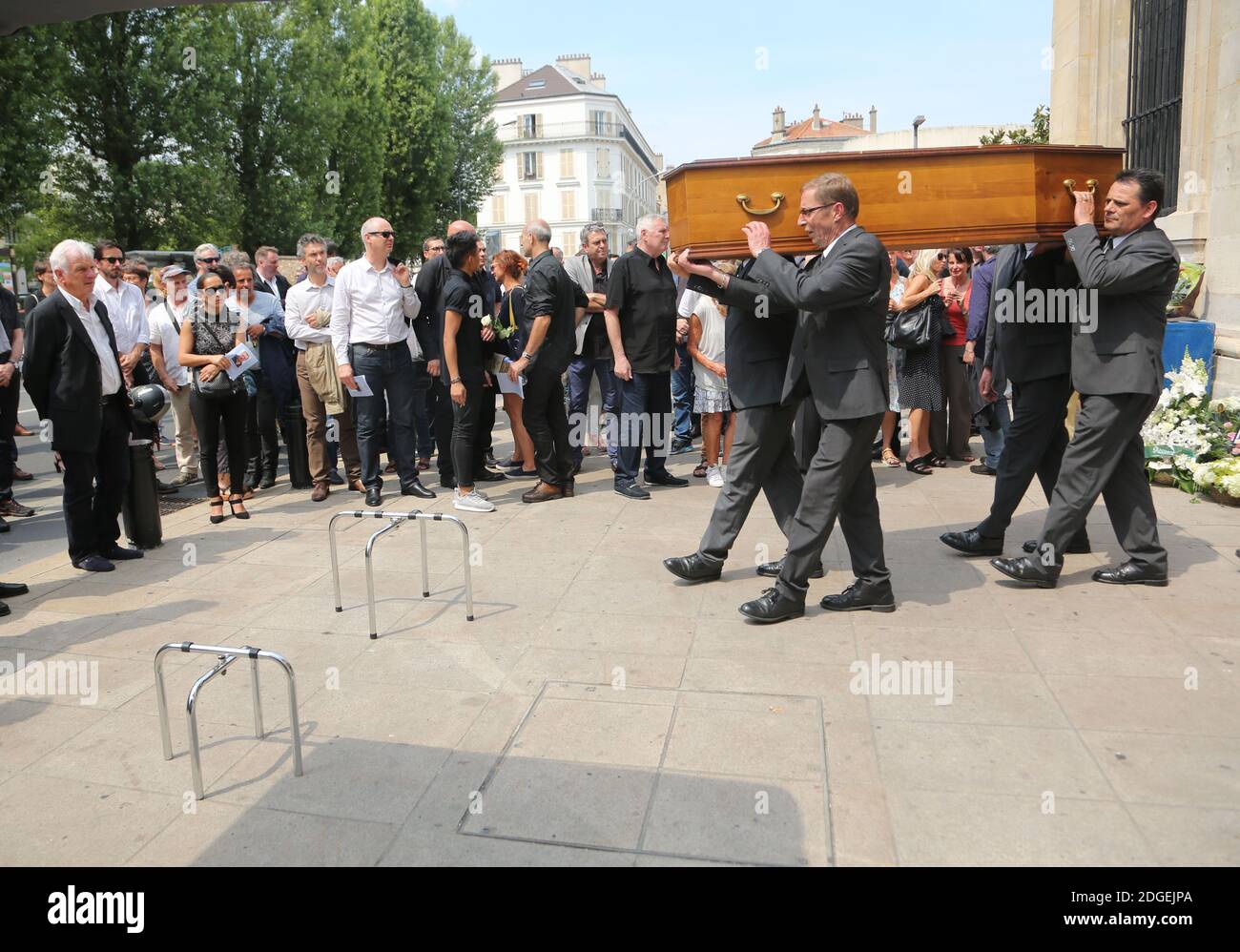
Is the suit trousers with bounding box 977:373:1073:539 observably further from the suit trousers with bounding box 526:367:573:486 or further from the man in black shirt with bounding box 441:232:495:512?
the man in black shirt with bounding box 441:232:495:512

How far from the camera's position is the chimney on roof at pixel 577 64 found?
310 feet

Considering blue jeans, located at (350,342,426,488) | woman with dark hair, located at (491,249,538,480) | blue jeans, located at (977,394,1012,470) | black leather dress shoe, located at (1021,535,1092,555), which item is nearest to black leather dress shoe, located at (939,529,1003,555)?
black leather dress shoe, located at (1021,535,1092,555)

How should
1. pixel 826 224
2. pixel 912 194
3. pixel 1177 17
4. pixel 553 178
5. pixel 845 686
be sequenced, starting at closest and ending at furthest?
pixel 845 686
pixel 826 224
pixel 912 194
pixel 1177 17
pixel 553 178

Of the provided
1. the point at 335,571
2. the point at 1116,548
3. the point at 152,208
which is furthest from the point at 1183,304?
the point at 152,208

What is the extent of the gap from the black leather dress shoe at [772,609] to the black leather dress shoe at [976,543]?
65.4 inches

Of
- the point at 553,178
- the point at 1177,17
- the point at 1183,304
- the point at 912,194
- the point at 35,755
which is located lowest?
the point at 35,755

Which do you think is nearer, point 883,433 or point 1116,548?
point 1116,548

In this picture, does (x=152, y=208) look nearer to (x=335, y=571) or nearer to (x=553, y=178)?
(x=335, y=571)

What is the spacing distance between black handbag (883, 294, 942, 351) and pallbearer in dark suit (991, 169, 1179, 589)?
363 cm

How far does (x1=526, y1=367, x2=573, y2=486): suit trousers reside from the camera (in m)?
8.17

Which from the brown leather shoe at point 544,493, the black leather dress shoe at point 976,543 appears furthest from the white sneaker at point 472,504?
the black leather dress shoe at point 976,543

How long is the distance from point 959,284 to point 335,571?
21.6ft

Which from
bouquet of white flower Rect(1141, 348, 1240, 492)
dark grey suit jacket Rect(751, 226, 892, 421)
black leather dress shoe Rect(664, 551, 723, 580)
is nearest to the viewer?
dark grey suit jacket Rect(751, 226, 892, 421)

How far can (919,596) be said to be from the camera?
5.52 m
